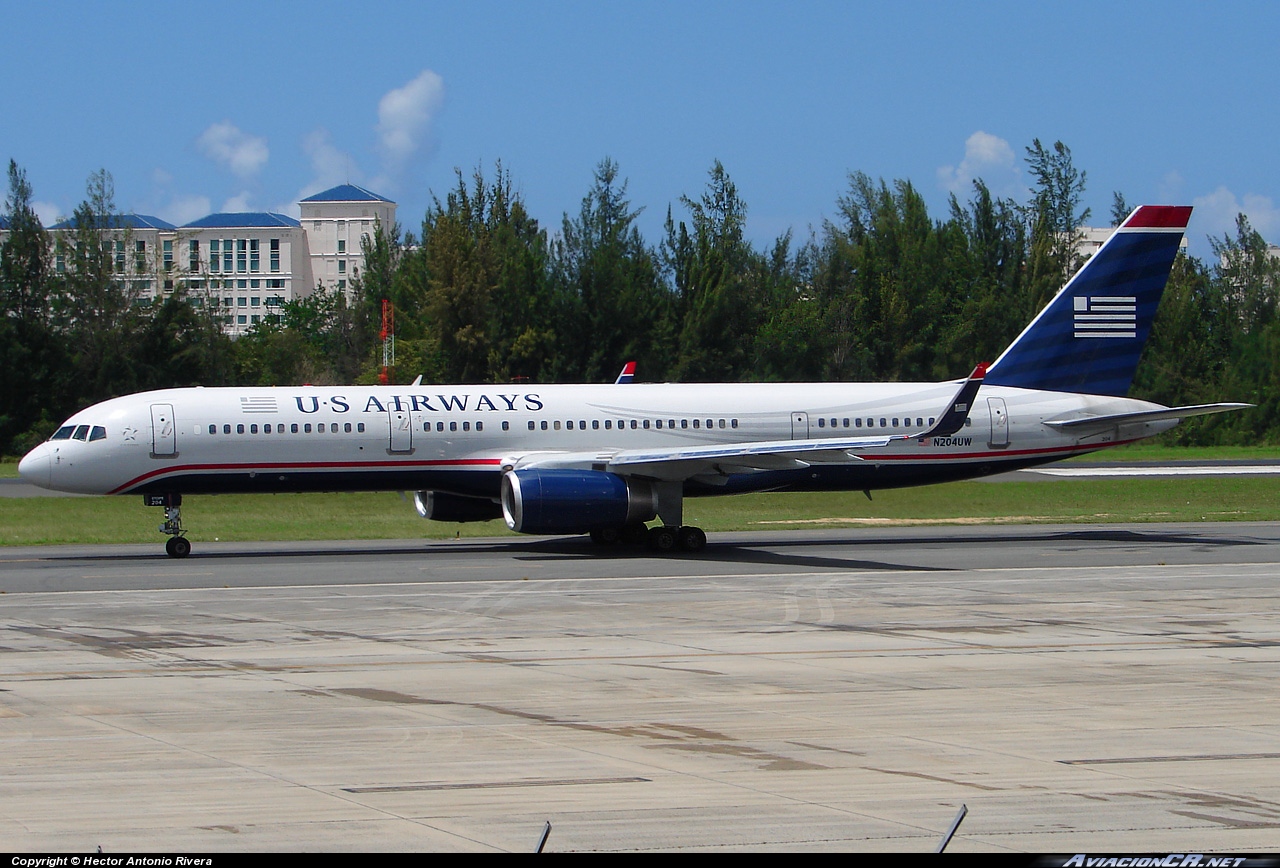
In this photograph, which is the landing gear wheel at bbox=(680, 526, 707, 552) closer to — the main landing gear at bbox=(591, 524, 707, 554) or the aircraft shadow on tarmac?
the main landing gear at bbox=(591, 524, 707, 554)

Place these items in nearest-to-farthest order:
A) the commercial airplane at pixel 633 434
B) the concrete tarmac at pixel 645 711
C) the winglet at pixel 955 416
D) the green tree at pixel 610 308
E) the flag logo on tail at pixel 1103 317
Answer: the concrete tarmac at pixel 645 711, the winglet at pixel 955 416, the commercial airplane at pixel 633 434, the flag logo on tail at pixel 1103 317, the green tree at pixel 610 308

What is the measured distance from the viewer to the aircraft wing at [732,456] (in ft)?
90.3

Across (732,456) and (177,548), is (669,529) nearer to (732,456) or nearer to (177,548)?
(732,456)

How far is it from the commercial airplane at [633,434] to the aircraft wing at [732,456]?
0.20 feet

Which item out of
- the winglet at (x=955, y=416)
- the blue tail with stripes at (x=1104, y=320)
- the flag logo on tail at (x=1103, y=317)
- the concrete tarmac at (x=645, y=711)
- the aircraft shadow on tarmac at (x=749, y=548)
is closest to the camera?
the concrete tarmac at (x=645, y=711)

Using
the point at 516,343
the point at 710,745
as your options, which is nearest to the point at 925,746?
the point at 710,745

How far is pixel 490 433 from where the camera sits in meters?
30.9

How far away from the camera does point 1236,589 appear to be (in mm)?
22781

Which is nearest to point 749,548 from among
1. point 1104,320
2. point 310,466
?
point 310,466

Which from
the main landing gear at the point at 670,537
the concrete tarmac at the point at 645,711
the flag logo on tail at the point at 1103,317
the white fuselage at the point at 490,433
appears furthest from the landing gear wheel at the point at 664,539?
the flag logo on tail at the point at 1103,317

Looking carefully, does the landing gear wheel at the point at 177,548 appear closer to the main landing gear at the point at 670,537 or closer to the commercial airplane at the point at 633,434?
the commercial airplane at the point at 633,434

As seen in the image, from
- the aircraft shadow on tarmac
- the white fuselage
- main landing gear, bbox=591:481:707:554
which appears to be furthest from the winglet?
main landing gear, bbox=591:481:707:554

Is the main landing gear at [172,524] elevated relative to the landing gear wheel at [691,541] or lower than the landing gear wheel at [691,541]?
elevated

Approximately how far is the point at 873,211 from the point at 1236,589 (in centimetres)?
7654
